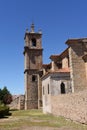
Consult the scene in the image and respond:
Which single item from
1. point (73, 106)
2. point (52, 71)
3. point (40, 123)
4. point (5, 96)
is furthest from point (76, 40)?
point (5, 96)

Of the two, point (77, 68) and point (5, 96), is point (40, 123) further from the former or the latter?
point (5, 96)

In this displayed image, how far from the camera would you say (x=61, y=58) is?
34812 millimetres

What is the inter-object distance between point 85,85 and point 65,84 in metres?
2.61

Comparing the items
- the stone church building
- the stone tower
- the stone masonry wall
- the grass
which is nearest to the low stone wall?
the grass

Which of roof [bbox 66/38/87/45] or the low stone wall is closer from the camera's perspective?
the low stone wall

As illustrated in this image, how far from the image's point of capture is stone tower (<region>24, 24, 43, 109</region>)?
43.2 meters

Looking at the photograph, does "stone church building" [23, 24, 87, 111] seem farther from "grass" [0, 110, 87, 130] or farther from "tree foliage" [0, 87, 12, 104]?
"tree foliage" [0, 87, 12, 104]

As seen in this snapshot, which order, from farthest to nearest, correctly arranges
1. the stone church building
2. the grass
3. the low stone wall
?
the stone church building
the low stone wall
the grass

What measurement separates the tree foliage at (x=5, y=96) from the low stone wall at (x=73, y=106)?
3617cm

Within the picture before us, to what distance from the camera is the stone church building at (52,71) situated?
86.4 feet

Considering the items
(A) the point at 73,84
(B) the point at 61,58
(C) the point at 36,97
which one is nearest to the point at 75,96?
(A) the point at 73,84

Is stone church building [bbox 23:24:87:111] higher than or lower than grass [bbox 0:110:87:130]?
higher

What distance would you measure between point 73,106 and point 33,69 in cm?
2720

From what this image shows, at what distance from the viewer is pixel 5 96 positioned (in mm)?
58844
